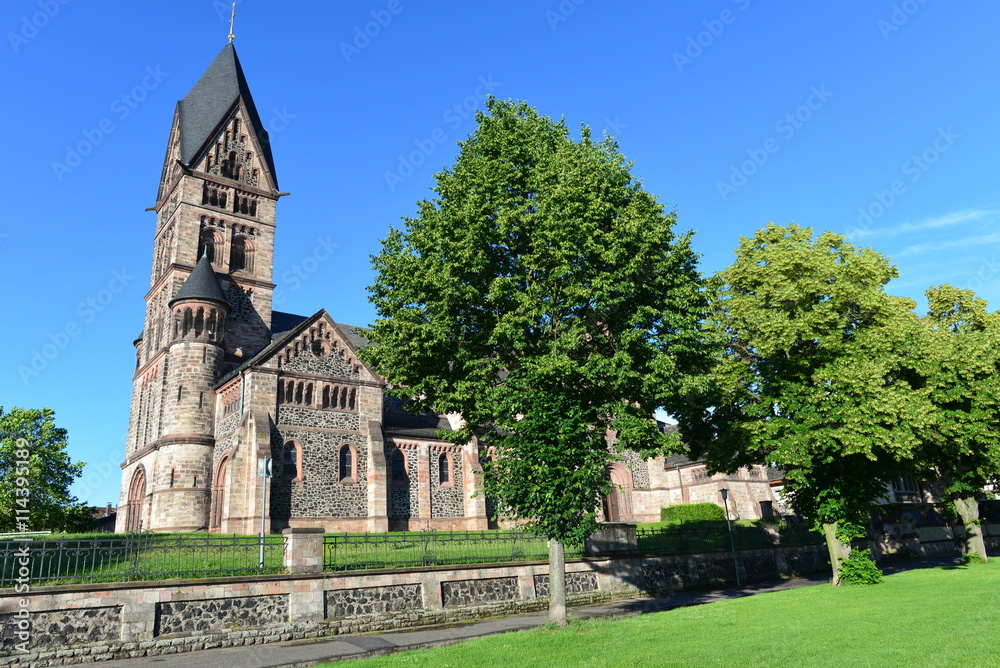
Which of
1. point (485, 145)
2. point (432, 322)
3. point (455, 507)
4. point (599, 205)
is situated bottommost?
point (455, 507)

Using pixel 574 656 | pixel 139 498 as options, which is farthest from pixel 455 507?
pixel 574 656

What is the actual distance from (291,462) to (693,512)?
25983 millimetres

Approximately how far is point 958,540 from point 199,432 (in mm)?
43211

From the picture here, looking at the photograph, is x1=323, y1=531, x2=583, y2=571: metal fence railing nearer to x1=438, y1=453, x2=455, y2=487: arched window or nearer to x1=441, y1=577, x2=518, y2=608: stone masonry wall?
x1=441, y1=577, x2=518, y2=608: stone masonry wall

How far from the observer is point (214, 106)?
147 ft

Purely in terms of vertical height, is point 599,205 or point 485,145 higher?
point 485,145

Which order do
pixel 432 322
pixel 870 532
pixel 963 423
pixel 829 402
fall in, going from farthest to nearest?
pixel 870 532 < pixel 963 423 < pixel 829 402 < pixel 432 322

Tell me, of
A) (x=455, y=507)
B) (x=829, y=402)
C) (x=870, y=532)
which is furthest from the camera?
(x=455, y=507)

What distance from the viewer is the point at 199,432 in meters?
35.1

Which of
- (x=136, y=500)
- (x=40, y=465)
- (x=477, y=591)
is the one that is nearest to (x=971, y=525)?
(x=477, y=591)

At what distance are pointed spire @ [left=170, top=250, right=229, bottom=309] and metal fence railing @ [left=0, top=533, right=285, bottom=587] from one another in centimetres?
2348

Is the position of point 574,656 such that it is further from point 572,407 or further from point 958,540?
point 958,540

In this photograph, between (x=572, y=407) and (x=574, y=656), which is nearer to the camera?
(x=574, y=656)

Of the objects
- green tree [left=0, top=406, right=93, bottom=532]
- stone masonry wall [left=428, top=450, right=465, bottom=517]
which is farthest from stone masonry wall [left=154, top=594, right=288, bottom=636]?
green tree [left=0, top=406, right=93, bottom=532]
